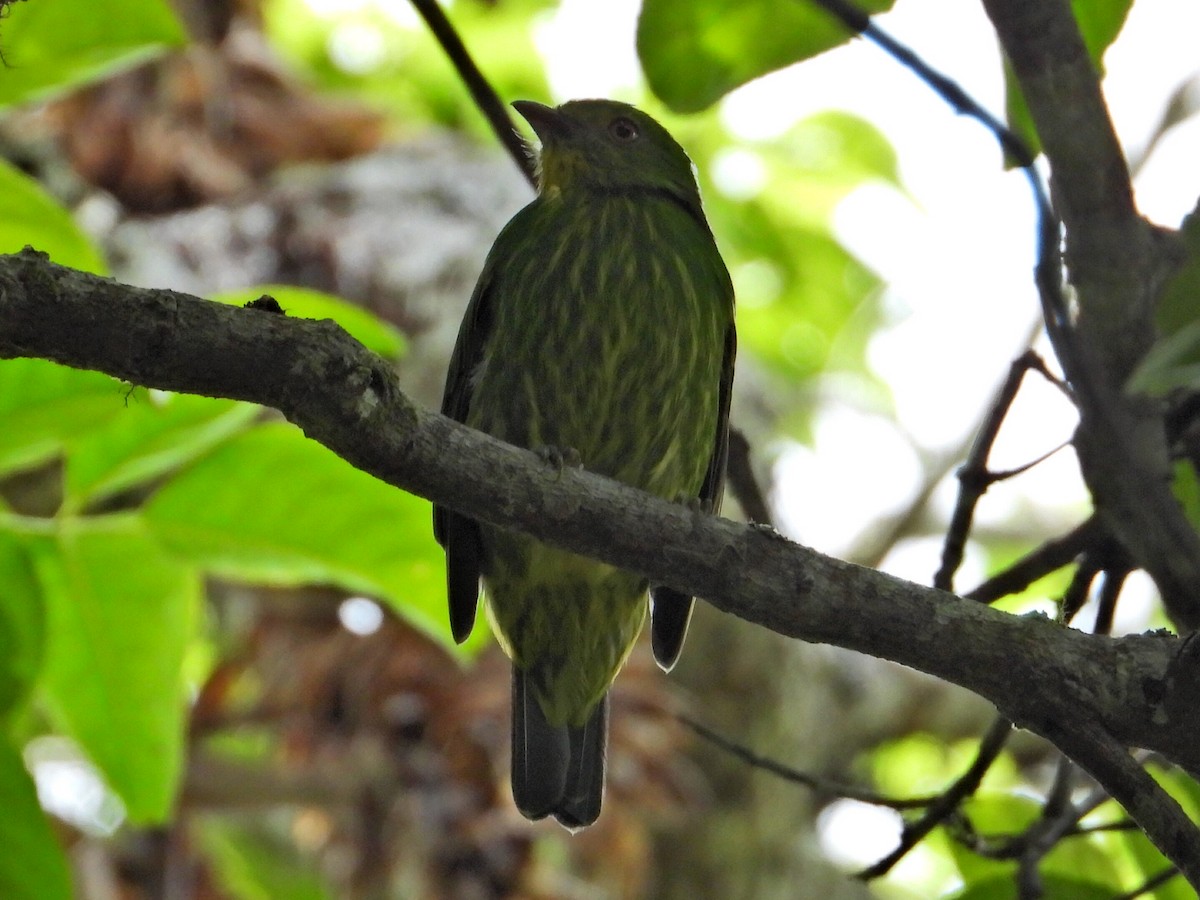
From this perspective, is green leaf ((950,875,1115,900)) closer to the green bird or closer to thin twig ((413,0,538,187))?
the green bird

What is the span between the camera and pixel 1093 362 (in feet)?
5.47

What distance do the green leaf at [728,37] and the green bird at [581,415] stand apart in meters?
1.09

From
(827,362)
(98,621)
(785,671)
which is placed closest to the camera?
(98,621)

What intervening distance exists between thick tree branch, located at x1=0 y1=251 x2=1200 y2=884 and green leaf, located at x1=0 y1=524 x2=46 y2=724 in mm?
922

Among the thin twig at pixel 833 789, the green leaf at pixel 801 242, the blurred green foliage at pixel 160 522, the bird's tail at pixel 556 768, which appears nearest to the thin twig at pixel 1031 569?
the blurred green foliage at pixel 160 522

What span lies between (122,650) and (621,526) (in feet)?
4.00

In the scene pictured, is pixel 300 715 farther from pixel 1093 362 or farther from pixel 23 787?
pixel 1093 362

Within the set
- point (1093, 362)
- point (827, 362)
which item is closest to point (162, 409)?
point (1093, 362)

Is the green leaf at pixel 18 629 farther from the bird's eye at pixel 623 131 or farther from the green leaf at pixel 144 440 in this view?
the bird's eye at pixel 623 131

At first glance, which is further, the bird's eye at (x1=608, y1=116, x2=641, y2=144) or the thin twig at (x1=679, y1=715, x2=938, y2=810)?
the bird's eye at (x1=608, y1=116, x2=641, y2=144)

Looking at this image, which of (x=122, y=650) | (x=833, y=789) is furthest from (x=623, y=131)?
(x=833, y=789)

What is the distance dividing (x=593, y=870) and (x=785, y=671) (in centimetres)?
120

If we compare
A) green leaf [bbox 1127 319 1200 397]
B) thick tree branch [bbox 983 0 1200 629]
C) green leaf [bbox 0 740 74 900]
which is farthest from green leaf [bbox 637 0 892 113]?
green leaf [bbox 0 740 74 900]

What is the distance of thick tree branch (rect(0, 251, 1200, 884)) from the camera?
1.64 metres
